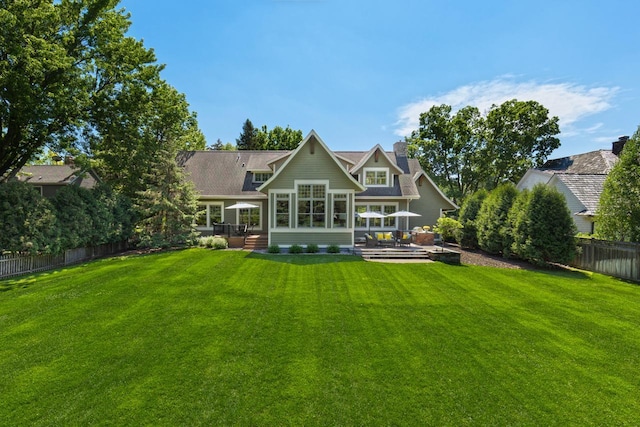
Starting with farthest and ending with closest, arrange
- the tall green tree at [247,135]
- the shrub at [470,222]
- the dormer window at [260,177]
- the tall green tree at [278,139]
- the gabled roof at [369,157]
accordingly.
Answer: the tall green tree at [247,135], the tall green tree at [278,139], the dormer window at [260,177], the gabled roof at [369,157], the shrub at [470,222]

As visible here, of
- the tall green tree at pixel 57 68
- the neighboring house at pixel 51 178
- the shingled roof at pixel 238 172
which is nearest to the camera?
the tall green tree at pixel 57 68

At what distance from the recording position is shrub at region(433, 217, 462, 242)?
19266 millimetres

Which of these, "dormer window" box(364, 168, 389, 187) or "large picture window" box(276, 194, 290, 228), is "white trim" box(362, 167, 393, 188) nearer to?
"dormer window" box(364, 168, 389, 187)

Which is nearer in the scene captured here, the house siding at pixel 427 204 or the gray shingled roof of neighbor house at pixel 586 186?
the gray shingled roof of neighbor house at pixel 586 186

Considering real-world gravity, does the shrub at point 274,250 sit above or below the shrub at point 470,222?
below

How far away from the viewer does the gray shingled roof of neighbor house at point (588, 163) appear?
83.4ft

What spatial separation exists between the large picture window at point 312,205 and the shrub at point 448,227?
7.89 metres

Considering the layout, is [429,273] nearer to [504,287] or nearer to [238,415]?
[504,287]

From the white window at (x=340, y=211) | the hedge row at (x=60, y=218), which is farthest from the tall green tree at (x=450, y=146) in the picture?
the hedge row at (x=60, y=218)

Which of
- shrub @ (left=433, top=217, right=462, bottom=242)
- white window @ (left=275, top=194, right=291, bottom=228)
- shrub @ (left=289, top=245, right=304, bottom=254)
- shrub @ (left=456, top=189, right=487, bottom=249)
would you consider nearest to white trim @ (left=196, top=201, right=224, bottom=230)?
white window @ (left=275, top=194, right=291, bottom=228)

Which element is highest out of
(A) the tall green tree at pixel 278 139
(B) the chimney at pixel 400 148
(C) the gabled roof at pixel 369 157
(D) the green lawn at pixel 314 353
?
(A) the tall green tree at pixel 278 139

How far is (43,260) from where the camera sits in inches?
560

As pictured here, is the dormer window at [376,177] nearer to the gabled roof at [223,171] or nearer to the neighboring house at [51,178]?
the gabled roof at [223,171]

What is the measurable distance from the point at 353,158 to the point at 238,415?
23.3 m
